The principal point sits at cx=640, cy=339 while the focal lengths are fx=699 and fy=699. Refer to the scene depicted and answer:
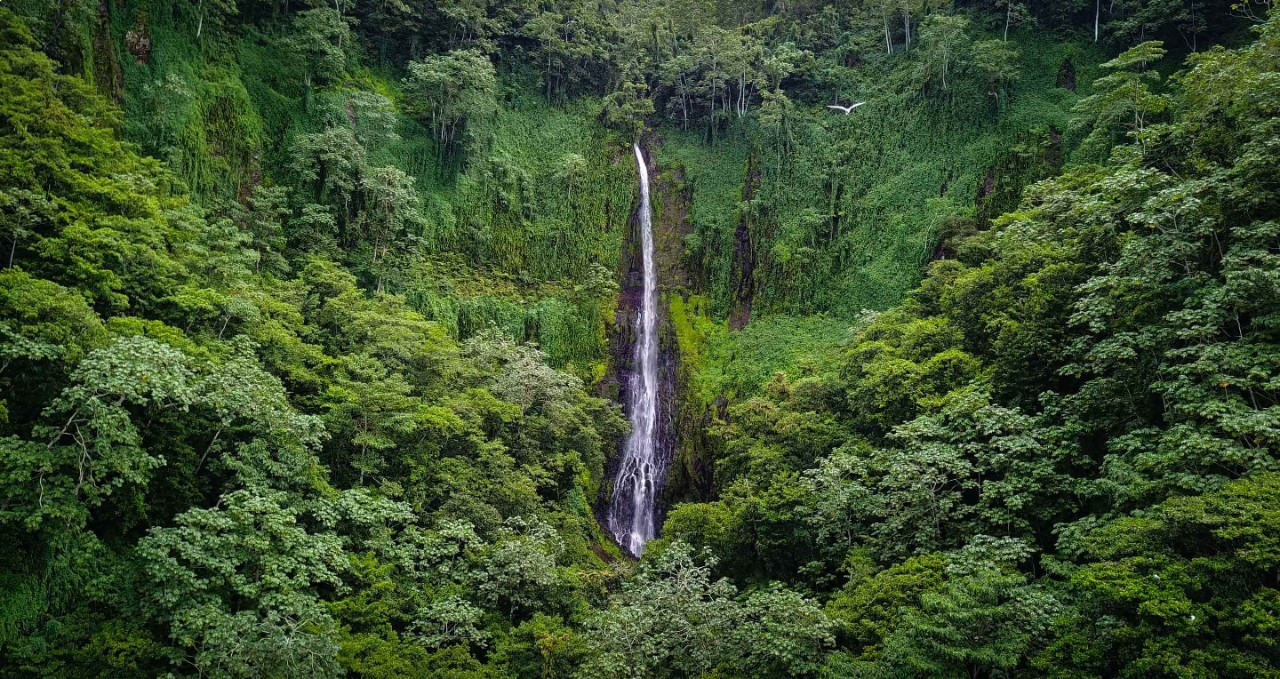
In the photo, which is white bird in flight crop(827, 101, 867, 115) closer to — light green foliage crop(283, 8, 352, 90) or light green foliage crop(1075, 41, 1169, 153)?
light green foliage crop(1075, 41, 1169, 153)

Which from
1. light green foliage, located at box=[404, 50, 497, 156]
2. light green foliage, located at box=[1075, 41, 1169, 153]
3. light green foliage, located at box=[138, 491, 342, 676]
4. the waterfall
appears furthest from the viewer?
light green foliage, located at box=[404, 50, 497, 156]

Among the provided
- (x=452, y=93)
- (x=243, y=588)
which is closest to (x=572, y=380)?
(x=243, y=588)

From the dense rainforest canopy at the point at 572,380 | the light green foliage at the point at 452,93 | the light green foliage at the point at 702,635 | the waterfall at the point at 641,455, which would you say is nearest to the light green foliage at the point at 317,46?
the dense rainforest canopy at the point at 572,380

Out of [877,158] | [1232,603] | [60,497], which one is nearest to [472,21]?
[877,158]

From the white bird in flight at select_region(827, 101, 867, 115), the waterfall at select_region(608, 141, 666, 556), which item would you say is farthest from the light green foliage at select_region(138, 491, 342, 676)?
the white bird in flight at select_region(827, 101, 867, 115)

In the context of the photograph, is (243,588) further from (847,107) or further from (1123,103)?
(847,107)

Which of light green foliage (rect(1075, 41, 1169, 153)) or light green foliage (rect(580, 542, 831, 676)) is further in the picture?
light green foliage (rect(1075, 41, 1169, 153))

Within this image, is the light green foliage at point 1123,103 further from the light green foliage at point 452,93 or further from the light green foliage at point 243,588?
the light green foliage at point 243,588
